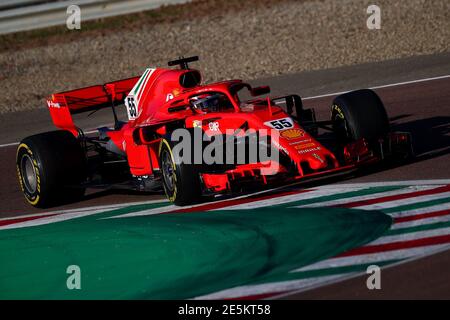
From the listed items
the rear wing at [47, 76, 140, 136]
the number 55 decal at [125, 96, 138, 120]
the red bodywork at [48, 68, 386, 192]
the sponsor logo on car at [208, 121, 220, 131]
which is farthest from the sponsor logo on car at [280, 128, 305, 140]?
the rear wing at [47, 76, 140, 136]

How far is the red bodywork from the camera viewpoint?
Answer: 1079 centimetres

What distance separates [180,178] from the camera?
10781mm

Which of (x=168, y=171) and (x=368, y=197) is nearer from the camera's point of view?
(x=368, y=197)

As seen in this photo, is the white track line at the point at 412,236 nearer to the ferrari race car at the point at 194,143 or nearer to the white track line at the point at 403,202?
the white track line at the point at 403,202

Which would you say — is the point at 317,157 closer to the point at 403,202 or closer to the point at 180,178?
the point at 403,202

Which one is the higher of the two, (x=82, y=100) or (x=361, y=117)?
(x=82, y=100)

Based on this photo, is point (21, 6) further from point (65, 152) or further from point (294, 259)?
point (294, 259)

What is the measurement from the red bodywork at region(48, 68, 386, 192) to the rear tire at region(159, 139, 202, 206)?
0.14 meters

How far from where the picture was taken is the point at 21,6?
24109 millimetres

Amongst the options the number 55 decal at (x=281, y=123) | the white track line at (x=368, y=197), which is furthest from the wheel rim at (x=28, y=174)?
the white track line at (x=368, y=197)

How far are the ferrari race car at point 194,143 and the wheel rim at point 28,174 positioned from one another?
0.04ft

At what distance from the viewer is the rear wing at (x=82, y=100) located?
13.4 meters

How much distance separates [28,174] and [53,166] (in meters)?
0.63

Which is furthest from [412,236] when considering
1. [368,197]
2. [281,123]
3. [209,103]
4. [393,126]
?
[393,126]
